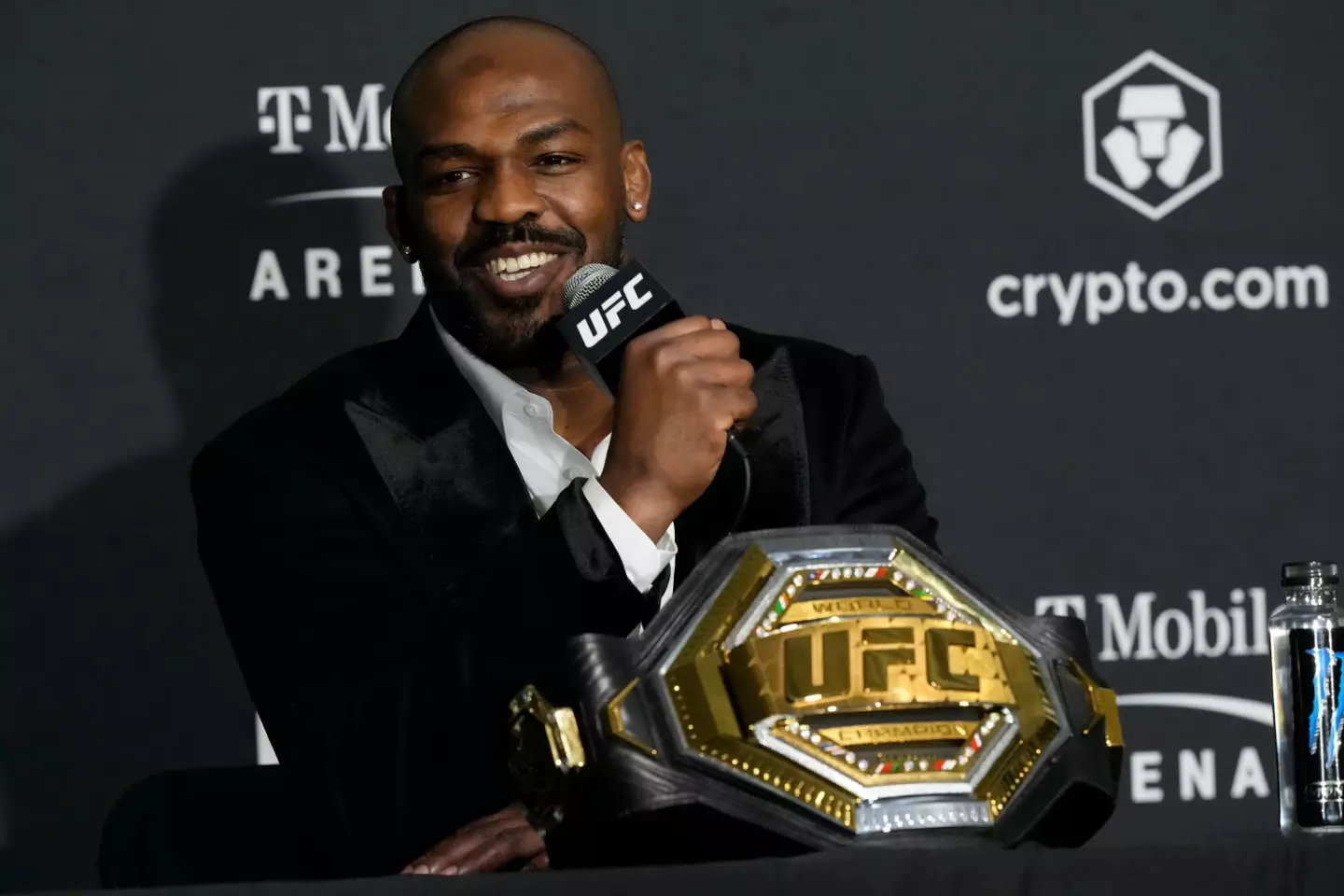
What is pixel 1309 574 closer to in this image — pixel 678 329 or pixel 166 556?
pixel 678 329

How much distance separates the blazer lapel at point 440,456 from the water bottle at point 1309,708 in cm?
61

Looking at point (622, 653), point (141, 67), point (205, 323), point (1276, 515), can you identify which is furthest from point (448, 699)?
point (1276, 515)

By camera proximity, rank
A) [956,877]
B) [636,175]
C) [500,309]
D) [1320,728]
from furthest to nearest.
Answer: [636,175] < [500,309] < [1320,728] < [956,877]

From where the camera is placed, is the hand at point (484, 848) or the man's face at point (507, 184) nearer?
the hand at point (484, 848)

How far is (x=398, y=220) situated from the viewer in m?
1.83

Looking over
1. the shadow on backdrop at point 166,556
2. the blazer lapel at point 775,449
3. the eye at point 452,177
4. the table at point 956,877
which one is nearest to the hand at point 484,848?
the blazer lapel at point 775,449

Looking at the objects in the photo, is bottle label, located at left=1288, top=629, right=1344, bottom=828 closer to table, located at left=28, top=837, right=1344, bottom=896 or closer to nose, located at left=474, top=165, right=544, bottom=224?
table, located at left=28, top=837, right=1344, bottom=896

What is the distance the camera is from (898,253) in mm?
2244

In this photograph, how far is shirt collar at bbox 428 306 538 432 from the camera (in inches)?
68.5

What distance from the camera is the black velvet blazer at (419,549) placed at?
1.23 metres

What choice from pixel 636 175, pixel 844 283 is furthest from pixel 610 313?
pixel 844 283

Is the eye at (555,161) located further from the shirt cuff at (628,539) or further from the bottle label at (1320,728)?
the bottle label at (1320,728)

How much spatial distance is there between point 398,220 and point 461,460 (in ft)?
0.98

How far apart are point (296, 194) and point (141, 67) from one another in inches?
9.0
